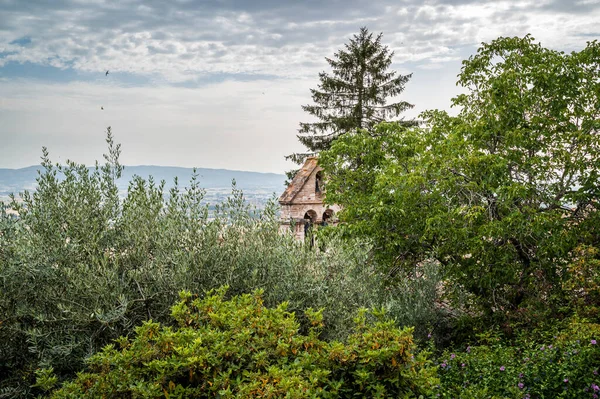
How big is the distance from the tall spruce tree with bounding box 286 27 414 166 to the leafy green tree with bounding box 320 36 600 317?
1790 cm

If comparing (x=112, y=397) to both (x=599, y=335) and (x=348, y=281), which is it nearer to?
(x=348, y=281)

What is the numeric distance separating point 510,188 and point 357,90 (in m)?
21.3

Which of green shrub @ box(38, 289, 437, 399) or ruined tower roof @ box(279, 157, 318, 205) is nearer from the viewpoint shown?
green shrub @ box(38, 289, 437, 399)

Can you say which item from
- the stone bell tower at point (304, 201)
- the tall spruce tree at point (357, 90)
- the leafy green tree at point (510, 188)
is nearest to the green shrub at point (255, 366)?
the leafy green tree at point (510, 188)

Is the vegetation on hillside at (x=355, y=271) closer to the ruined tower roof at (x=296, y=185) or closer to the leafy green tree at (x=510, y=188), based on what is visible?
the leafy green tree at (x=510, y=188)

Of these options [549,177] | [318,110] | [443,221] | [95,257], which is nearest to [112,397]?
[95,257]

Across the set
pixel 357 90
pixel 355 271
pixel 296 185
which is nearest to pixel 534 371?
pixel 355 271

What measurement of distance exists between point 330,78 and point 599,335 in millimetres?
24471

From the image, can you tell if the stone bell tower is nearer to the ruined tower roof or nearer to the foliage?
the ruined tower roof

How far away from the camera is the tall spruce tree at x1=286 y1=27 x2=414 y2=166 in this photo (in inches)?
1185

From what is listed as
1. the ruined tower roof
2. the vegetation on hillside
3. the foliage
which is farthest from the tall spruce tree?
the foliage

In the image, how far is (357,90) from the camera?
99.3 feet

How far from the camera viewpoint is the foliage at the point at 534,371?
638cm

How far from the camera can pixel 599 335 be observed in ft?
25.2
